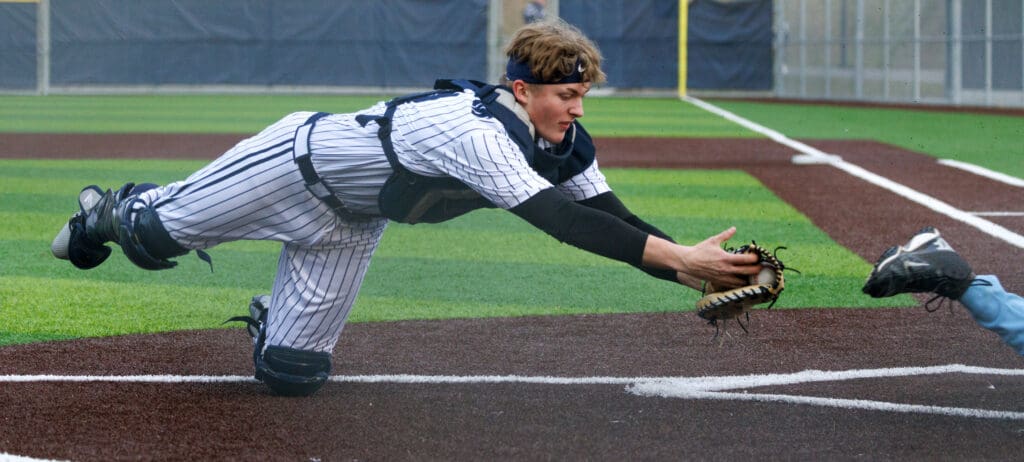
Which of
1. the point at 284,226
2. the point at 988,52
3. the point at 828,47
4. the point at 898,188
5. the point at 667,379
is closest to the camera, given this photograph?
the point at 284,226

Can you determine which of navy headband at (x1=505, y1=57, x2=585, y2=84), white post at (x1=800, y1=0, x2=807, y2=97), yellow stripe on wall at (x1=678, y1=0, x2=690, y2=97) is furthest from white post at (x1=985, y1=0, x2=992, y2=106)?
navy headband at (x1=505, y1=57, x2=585, y2=84)

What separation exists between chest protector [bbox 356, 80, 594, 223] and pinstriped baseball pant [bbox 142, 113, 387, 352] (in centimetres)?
32

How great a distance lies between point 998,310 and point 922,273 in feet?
0.91

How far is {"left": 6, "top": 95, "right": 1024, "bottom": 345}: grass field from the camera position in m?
6.35

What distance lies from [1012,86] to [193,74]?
17.5 meters

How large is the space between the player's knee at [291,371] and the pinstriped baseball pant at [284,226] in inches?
2.2

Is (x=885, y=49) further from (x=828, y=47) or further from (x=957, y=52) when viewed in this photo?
(x=828, y=47)

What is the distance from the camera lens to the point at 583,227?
379cm

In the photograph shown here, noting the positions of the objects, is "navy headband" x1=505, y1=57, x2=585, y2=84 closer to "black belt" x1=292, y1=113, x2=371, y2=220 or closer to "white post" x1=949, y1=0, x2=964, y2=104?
"black belt" x1=292, y1=113, x2=371, y2=220

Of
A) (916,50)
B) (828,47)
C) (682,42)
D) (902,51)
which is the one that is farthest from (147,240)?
(682,42)

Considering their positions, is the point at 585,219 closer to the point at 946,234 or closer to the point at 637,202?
the point at 946,234

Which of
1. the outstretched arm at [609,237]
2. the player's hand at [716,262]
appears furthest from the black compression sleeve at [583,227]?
the player's hand at [716,262]

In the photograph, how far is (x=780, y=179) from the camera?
12375 mm

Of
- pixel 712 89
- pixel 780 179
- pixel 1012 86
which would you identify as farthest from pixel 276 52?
pixel 780 179
